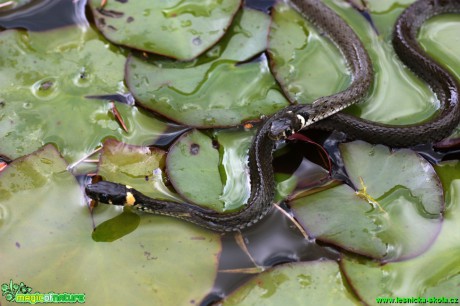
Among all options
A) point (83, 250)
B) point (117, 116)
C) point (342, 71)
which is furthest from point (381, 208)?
point (117, 116)

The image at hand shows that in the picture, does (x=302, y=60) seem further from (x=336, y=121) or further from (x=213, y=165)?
(x=213, y=165)

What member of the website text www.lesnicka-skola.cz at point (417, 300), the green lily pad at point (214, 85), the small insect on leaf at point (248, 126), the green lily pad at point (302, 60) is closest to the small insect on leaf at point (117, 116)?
the green lily pad at point (214, 85)

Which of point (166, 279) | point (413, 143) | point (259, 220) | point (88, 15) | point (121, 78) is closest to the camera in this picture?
point (166, 279)

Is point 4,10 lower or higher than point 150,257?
higher

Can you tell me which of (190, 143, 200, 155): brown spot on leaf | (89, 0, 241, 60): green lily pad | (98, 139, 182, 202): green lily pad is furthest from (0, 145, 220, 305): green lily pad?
(89, 0, 241, 60): green lily pad

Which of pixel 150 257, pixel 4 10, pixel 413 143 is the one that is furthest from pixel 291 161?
pixel 4 10

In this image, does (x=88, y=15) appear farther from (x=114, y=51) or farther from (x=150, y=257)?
(x=150, y=257)

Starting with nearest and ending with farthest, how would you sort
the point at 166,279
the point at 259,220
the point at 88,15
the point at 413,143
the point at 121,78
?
the point at 166,279
the point at 259,220
the point at 413,143
the point at 121,78
the point at 88,15

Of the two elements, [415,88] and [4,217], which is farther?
[415,88]
